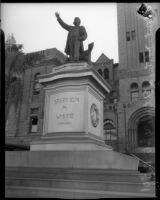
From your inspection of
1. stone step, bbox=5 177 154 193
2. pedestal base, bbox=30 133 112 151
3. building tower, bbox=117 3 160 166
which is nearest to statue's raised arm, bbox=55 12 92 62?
pedestal base, bbox=30 133 112 151

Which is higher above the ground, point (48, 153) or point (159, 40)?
point (159, 40)

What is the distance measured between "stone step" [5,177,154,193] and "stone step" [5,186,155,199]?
0.15 meters

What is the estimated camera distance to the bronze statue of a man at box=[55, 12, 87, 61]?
29.1ft

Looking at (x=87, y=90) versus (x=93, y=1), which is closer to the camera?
(x=93, y=1)

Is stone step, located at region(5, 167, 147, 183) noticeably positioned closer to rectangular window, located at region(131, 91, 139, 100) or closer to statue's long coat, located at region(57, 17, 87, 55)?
statue's long coat, located at region(57, 17, 87, 55)

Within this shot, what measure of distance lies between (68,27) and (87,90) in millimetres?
2639

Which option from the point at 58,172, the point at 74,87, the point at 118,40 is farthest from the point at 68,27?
the point at 118,40

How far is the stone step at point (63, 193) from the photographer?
4815 mm

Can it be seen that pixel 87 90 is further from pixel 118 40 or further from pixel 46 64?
pixel 118 40

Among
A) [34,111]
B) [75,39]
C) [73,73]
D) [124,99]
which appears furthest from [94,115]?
[124,99]

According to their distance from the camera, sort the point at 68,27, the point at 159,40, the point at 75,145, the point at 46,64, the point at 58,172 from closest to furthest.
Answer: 1. the point at 159,40
2. the point at 58,172
3. the point at 75,145
4. the point at 68,27
5. the point at 46,64

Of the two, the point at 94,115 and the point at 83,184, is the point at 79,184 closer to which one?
the point at 83,184

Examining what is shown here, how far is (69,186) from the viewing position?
534 centimetres

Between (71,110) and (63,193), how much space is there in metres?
3.07
